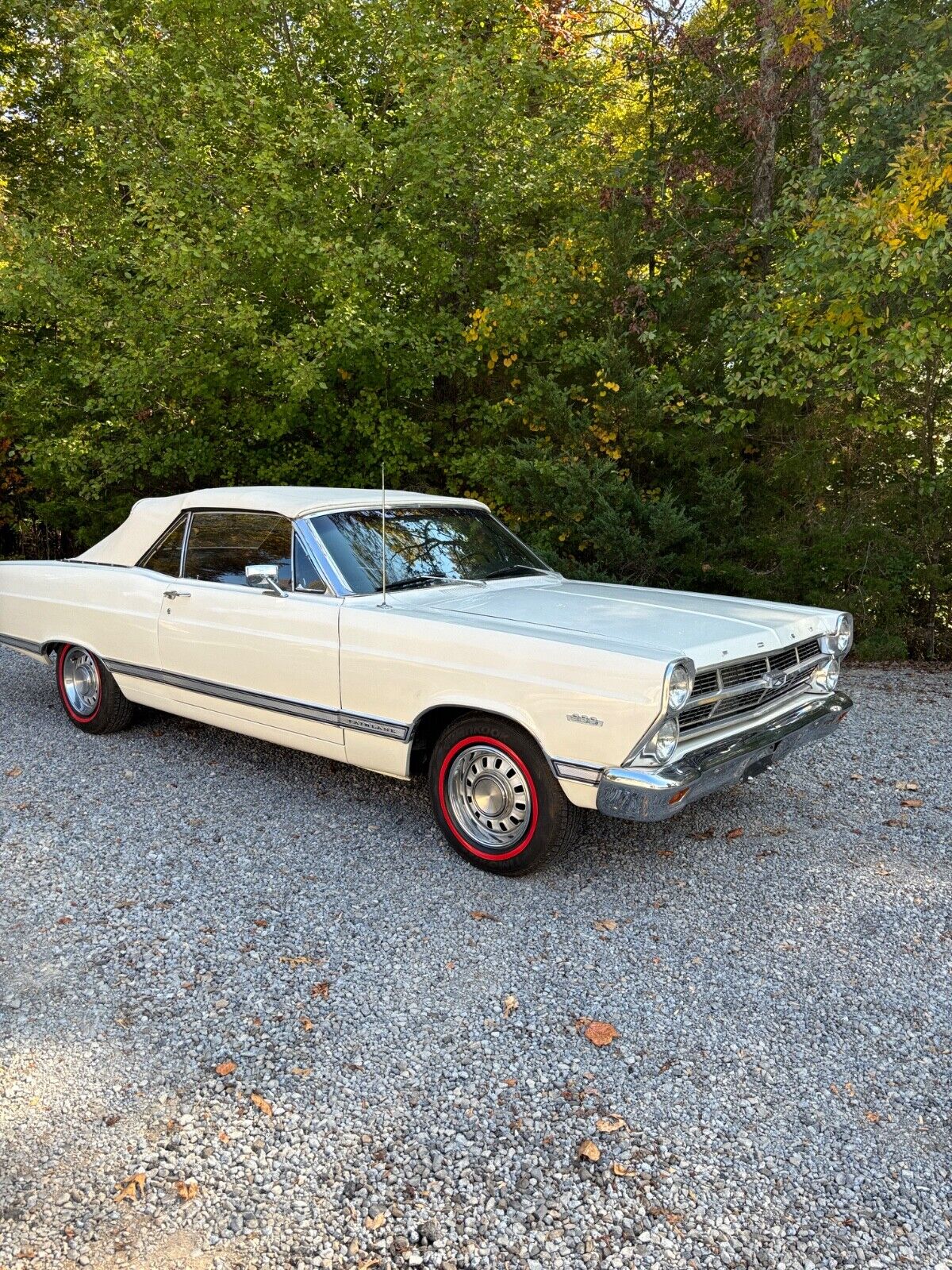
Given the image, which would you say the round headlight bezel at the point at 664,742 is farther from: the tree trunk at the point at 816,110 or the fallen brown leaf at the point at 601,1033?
the tree trunk at the point at 816,110

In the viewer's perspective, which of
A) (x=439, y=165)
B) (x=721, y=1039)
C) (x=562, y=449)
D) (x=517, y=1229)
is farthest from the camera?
(x=562, y=449)

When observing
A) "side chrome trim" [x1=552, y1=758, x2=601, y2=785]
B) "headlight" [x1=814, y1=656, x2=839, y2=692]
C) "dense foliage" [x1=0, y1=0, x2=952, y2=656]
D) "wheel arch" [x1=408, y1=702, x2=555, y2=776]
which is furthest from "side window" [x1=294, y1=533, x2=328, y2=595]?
"dense foliage" [x1=0, y1=0, x2=952, y2=656]

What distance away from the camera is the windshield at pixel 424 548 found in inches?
181

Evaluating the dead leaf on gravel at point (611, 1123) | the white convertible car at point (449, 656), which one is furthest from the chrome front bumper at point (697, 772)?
the dead leaf on gravel at point (611, 1123)

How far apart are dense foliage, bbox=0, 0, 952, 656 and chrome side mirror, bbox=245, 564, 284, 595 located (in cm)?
481

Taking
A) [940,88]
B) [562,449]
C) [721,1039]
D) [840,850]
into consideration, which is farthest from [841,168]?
[721,1039]

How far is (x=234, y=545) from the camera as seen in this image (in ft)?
16.6

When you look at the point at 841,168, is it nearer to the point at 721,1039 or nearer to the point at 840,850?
the point at 840,850

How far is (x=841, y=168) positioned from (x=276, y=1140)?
8.32 meters

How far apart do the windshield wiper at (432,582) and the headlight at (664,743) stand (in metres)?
1.66

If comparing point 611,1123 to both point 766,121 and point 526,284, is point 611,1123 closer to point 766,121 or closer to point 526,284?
point 526,284

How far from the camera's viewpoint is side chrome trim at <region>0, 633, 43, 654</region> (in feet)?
20.5

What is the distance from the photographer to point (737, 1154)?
2391mm

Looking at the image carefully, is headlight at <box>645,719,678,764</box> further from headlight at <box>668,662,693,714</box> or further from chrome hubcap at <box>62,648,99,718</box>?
chrome hubcap at <box>62,648,99,718</box>
